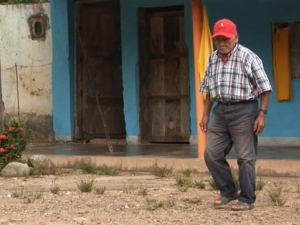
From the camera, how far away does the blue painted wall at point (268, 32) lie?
1295cm

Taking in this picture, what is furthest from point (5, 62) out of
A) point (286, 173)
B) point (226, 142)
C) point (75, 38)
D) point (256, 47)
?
point (226, 142)

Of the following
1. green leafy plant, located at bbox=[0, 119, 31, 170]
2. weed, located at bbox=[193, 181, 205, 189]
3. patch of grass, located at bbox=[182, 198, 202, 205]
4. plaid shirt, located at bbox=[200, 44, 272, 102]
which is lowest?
patch of grass, located at bbox=[182, 198, 202, 205]

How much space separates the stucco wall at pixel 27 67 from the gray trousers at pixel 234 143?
25.8 feet

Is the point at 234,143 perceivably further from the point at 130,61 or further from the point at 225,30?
the point at 130,61

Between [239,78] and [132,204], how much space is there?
5.54 ft

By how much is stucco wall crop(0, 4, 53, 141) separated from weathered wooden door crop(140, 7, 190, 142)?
74.6 inches

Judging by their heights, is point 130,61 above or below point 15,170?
above

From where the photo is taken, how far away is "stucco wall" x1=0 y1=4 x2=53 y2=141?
601 inches

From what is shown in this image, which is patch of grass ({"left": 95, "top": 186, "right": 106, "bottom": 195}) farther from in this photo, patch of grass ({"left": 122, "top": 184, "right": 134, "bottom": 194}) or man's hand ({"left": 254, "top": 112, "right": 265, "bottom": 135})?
man's hand ({"left": 254, "top": 112, "right": 265, "bottom": 135})

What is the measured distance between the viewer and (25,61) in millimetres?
15391

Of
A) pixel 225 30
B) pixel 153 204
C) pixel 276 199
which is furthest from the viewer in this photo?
pixel 276 199

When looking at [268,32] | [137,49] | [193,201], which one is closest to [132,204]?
[193,201]

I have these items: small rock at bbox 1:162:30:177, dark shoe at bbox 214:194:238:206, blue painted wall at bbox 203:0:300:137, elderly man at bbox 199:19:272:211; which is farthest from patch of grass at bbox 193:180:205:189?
blue painted wall at bbox 203:0:300:137

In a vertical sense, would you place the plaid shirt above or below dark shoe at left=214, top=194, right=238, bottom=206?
above
